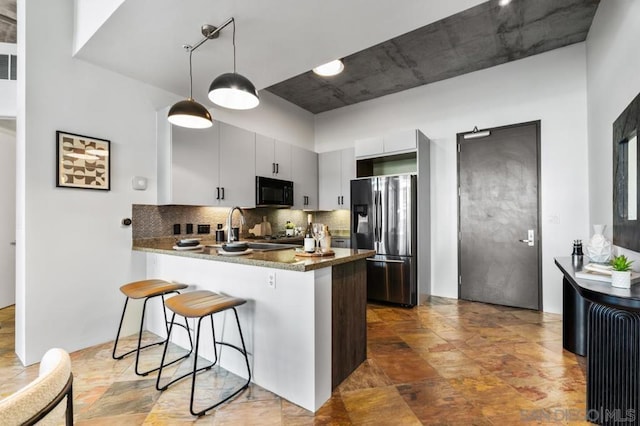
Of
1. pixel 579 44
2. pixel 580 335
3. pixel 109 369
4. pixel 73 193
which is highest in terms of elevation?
pixel 579 44

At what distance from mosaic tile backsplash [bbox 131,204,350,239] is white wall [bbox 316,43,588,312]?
1785 millimetres

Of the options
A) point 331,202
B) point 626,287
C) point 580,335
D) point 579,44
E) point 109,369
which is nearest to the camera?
point 626,287

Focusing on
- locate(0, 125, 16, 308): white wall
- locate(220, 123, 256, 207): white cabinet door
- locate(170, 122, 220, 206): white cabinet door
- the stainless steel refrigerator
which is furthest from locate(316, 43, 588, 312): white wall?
locate(0, 125, 16, 308): white wall

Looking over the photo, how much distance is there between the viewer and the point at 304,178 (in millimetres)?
5145

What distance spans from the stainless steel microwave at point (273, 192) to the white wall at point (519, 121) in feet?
6.16

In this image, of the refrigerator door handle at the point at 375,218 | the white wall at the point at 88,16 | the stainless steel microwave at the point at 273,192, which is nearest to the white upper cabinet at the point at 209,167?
the stainless steel microwave at the point at 273,192

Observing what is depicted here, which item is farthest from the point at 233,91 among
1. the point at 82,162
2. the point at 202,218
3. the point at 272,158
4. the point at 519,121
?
the point at 519,121

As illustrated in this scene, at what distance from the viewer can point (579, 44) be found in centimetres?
357

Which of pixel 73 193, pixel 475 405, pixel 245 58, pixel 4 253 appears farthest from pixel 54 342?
pixel 475 405

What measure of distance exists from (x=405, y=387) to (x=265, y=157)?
10.9 ft

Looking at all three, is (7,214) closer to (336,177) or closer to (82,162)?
(82,162)

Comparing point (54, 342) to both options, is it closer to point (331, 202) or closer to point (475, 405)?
point (475, 405)

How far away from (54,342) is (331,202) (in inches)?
154

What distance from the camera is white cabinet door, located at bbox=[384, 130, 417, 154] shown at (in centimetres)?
414
